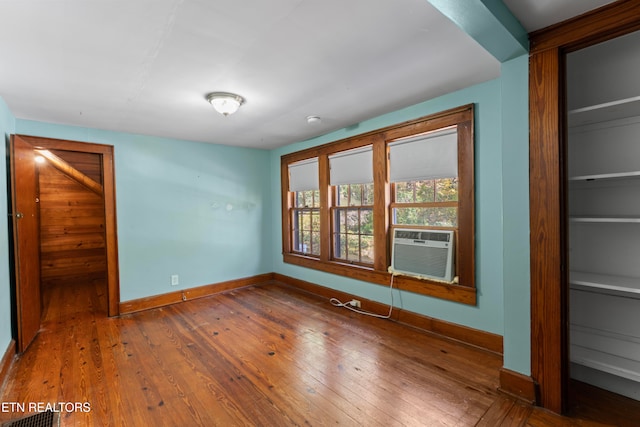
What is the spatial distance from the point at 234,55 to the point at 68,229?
18.4 feet

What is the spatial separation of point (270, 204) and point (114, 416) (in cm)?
357

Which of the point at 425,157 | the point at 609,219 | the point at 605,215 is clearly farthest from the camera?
the point at 425,157

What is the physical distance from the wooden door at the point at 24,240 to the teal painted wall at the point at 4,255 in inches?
3.0

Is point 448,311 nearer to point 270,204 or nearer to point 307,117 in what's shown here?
point 307,117

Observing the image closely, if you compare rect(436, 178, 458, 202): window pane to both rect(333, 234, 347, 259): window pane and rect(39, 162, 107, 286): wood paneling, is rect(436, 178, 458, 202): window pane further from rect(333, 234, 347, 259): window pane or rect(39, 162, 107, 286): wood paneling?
rect(39, 162, 107, 286): wood paneling

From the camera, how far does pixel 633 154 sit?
1.80 meters

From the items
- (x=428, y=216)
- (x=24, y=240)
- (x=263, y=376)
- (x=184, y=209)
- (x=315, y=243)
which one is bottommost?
(x=263, y=376)

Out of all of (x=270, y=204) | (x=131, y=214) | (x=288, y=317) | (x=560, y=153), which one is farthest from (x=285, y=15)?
(x=270, y=204)

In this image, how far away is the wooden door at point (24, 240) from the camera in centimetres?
256

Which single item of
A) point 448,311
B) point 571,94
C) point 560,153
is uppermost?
point 571,94

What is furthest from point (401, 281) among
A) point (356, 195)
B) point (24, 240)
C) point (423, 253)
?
point (24, 240)

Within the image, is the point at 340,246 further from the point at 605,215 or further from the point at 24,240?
the point at 24,240

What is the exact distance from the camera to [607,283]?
5.65 feet

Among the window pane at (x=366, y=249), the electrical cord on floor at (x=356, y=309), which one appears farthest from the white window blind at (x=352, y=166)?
the electrical cord on floor at (x=356, y=309)
